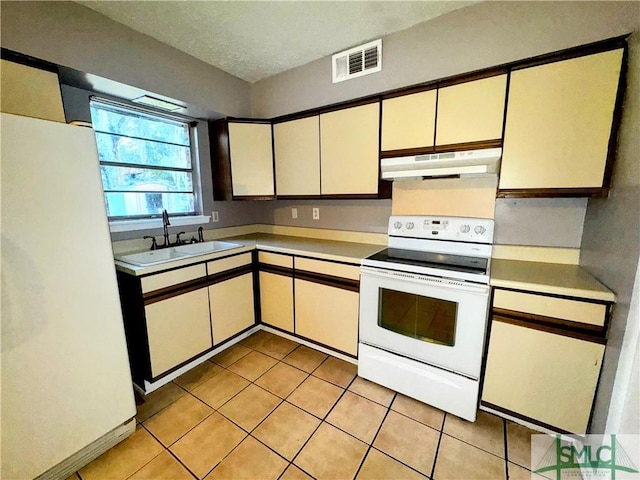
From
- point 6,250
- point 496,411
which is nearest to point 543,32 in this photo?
point 496,411

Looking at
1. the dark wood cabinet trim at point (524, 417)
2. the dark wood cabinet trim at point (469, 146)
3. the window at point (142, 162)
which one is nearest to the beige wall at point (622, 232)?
the dark wood cabinet trim at point (524, 417)

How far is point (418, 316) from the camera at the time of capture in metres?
1.66

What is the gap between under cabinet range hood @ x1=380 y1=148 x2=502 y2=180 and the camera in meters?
1.55

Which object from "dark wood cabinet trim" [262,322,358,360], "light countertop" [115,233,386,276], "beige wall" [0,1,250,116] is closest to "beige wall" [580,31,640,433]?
"light countertop" [115,233,386,276]

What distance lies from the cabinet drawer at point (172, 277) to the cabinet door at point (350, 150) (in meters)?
1.22

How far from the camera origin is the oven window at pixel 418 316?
156 centimetres

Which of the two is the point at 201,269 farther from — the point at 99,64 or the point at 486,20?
the point at 486,20

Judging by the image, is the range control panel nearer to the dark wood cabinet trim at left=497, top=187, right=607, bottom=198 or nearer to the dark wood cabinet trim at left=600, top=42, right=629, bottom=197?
the dark wood cabinet trim at left=497, top=187, right=607, bottom=198

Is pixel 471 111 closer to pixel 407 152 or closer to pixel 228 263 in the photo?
pixel 407 152

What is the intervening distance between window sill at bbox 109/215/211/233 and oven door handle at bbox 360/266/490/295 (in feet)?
5.59

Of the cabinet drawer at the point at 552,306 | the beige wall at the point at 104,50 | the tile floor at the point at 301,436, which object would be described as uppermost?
the beige wall at the point at 104,50

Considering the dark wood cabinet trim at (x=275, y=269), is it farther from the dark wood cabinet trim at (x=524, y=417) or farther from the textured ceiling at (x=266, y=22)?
the textured ceiling at (x=266, y=22)

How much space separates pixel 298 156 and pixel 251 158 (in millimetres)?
479

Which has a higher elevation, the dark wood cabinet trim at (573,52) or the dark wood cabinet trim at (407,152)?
the dark wood cabinet trim at (573,52)
